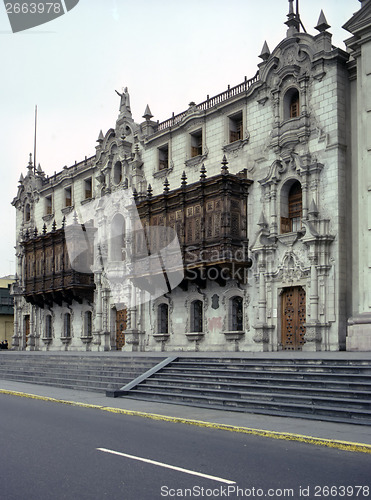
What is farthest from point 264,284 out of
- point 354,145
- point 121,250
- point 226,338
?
point 121,250

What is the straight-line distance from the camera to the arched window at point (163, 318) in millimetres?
34000

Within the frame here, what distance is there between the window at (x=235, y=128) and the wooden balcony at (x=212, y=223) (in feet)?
8.05

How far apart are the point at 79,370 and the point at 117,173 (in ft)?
52.7

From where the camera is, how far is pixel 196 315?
105 ft

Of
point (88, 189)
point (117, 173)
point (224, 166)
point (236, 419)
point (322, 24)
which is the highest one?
point (322, 24)

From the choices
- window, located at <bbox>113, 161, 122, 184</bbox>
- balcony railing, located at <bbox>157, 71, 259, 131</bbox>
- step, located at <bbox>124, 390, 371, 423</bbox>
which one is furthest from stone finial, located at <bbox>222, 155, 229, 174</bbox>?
step, located at <bbox>124, 390, 371, 423</bbox>

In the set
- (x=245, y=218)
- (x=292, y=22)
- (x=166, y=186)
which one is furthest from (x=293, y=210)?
(x=292, y=22)

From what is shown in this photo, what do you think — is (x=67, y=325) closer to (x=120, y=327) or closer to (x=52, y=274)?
(x=52, y=274)

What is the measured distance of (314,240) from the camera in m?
25.6

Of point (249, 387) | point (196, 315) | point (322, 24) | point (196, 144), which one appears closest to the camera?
point (249, 387)

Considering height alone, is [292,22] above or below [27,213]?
above

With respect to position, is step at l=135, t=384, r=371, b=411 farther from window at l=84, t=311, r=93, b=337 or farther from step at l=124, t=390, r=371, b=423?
window at l=84, t=311, r=93, b=337

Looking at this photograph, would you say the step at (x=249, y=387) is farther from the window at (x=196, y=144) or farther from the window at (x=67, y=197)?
the window at (x=67, y=197)

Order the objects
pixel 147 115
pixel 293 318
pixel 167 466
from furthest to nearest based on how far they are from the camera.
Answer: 1. pixel 147 115
2. pixel 293 318
3. pixel 167 466
